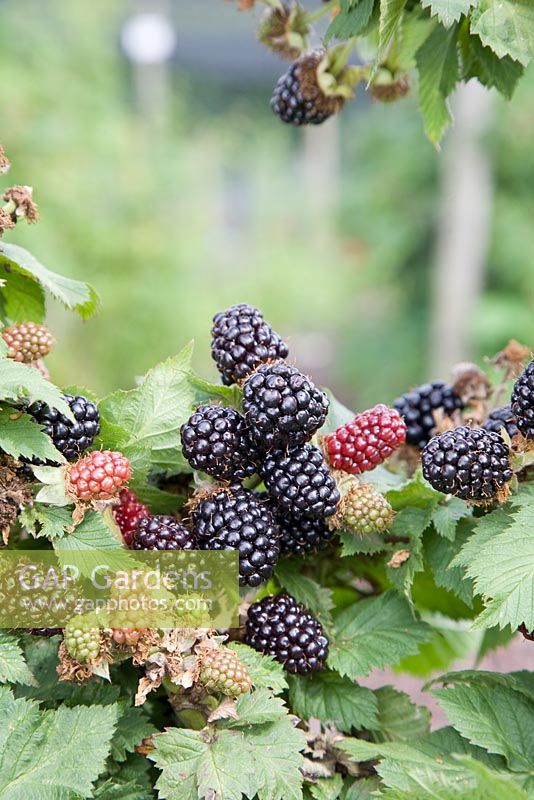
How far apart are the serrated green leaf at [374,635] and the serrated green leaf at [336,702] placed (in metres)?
0.04

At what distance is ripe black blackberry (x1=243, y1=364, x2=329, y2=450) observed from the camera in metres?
0.80

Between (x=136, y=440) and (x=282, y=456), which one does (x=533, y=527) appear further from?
(x=136, y=440)

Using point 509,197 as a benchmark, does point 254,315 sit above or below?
below

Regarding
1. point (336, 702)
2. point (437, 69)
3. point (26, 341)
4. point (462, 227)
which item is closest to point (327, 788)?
point (336, 702)

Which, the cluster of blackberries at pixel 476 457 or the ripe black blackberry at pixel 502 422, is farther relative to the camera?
the ripe black blackberry at pixel 502 422

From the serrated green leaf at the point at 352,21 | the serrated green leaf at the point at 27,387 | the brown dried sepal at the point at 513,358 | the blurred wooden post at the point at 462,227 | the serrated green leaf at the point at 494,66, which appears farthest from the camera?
the blurred wooden post at the point at 462,227

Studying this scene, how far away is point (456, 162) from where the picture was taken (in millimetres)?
5906

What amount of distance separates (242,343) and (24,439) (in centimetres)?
25

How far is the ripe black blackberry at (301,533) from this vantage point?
90cm

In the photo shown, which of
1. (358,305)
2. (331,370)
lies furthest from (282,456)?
(331,370)

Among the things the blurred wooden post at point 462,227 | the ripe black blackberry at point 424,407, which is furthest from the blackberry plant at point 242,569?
the blurred wooden post at point 462,227

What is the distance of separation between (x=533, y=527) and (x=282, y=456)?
0.82 feet

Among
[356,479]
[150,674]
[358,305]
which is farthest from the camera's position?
[358,305]

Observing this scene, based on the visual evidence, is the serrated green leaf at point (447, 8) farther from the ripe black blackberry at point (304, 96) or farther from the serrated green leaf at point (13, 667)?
the serrated green leaf at point (13, 667)
